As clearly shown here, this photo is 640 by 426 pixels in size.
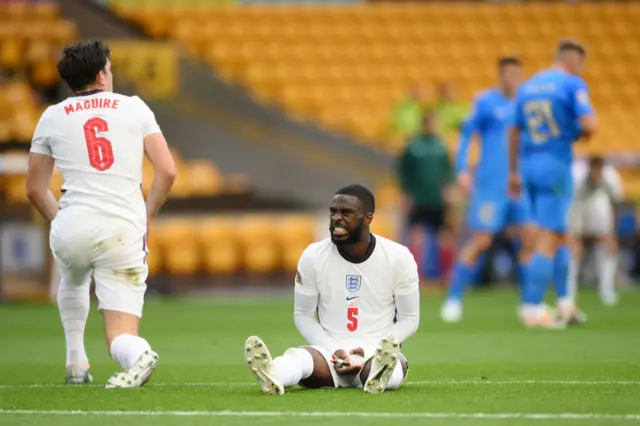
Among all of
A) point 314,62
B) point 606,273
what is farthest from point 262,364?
point 314,62

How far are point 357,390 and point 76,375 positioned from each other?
1.70 m

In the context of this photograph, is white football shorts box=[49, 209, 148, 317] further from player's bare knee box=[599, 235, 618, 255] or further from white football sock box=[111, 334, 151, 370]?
player's bare knee box=[599, 235, 618, 255]

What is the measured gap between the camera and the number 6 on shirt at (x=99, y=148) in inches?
285

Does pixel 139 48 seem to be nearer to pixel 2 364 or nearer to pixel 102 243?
pixel 2 364

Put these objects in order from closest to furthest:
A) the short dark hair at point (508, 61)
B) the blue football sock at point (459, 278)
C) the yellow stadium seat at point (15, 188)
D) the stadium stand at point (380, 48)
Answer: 1. the short dark hair at point (508, 61)
2. the blue football sock at point (459, 278)
3. the yellow stadium seat at point (15, 188)
4. the stadium stand at point (380, 48)

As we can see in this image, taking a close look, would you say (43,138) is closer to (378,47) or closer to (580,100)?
(580,100)

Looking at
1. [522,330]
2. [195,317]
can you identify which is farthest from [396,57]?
[522,330]

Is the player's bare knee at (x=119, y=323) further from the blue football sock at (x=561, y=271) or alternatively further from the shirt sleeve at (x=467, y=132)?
the shirt sleeve at (x=467, y=132)

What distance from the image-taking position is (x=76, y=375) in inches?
293

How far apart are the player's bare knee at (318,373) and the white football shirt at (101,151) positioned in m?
1.29

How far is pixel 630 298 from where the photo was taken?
659 inches

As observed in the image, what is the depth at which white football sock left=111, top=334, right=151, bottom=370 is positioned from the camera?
6.80 m

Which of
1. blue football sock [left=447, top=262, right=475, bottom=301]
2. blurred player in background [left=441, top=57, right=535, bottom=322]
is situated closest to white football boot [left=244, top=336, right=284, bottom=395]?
blurred player in background [left=441, top=57, right=535, bottom=322]

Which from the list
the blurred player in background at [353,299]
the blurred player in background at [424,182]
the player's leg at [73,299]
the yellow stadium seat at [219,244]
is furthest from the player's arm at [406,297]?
the yellow stadium seat at [219,244]
